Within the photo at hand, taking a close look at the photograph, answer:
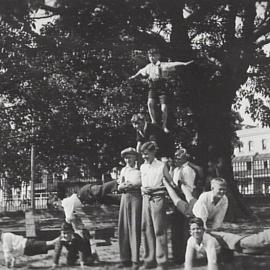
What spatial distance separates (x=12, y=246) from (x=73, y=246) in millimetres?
1129

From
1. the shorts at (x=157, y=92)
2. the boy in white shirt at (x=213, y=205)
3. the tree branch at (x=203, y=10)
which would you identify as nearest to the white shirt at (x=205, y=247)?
the boy in white shirt at (x=213, y=205)

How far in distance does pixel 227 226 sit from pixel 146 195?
7008 millimetres

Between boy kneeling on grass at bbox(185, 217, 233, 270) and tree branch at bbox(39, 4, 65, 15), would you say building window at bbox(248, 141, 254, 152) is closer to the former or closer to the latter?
tree branch at bbox(39, 4, 65, 15)

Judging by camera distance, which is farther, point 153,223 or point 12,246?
point 12,246

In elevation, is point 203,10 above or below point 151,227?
above

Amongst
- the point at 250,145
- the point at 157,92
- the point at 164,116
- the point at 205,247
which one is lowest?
the point at 205,247

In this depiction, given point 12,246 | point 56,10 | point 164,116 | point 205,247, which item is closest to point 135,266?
point 205,247

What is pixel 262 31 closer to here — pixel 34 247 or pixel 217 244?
pixel 34 247

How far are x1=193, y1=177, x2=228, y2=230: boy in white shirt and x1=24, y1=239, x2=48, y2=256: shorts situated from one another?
129 inches

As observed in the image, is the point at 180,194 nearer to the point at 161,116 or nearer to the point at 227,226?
the point at 161,116

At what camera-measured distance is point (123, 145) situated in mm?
23000

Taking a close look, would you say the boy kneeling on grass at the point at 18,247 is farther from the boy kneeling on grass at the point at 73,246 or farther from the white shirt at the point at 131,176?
the white shirt at the point at 131,176

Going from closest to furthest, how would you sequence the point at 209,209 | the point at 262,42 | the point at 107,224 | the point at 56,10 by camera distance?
the point at 209,209 < the point at 107,224 < the point at 56,10 < the point at 262,42

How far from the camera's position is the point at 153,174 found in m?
8.70
